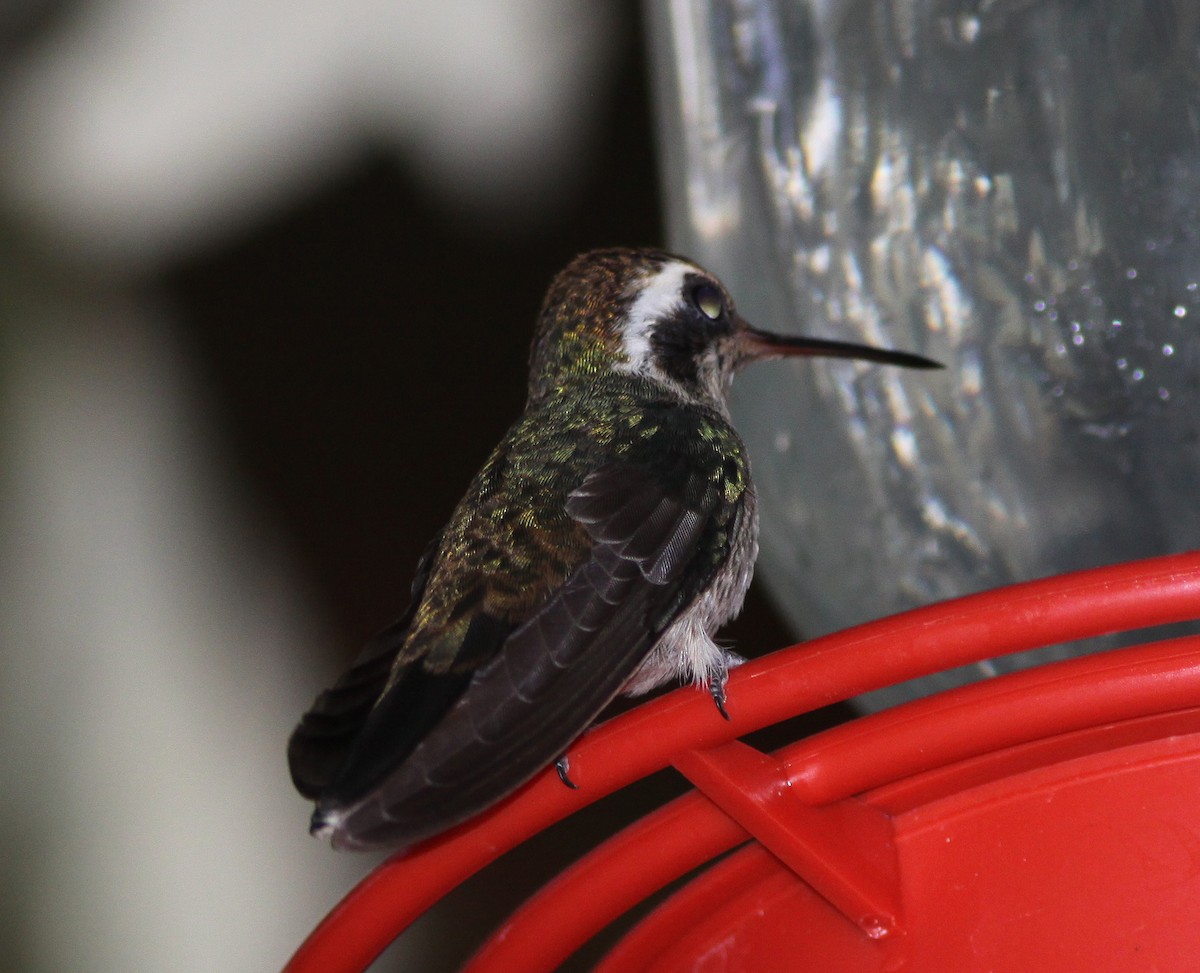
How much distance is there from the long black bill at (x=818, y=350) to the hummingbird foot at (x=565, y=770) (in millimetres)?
587

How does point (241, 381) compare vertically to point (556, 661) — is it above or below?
below

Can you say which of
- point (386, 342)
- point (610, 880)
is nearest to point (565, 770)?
point (610, 880)

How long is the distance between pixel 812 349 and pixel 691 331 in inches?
9.4

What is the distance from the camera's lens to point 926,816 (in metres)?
0.84

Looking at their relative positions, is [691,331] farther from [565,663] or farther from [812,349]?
[565,663]

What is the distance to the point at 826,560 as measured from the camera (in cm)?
151

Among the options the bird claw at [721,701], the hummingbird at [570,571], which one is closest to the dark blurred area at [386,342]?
the hummingbird at [570,571]

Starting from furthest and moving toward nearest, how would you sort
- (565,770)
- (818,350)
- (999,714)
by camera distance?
(818,350) → (565,770) → (999,714)

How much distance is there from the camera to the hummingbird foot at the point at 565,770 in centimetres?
90

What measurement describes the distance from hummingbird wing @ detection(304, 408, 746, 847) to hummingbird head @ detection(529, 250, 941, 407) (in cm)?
35

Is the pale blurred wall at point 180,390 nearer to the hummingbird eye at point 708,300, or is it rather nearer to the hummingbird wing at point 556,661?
the hummingbird eye at point 708,300

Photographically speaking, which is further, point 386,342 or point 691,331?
point 386,342

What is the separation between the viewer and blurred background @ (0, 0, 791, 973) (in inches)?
105

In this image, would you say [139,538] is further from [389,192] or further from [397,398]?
[389,192]
